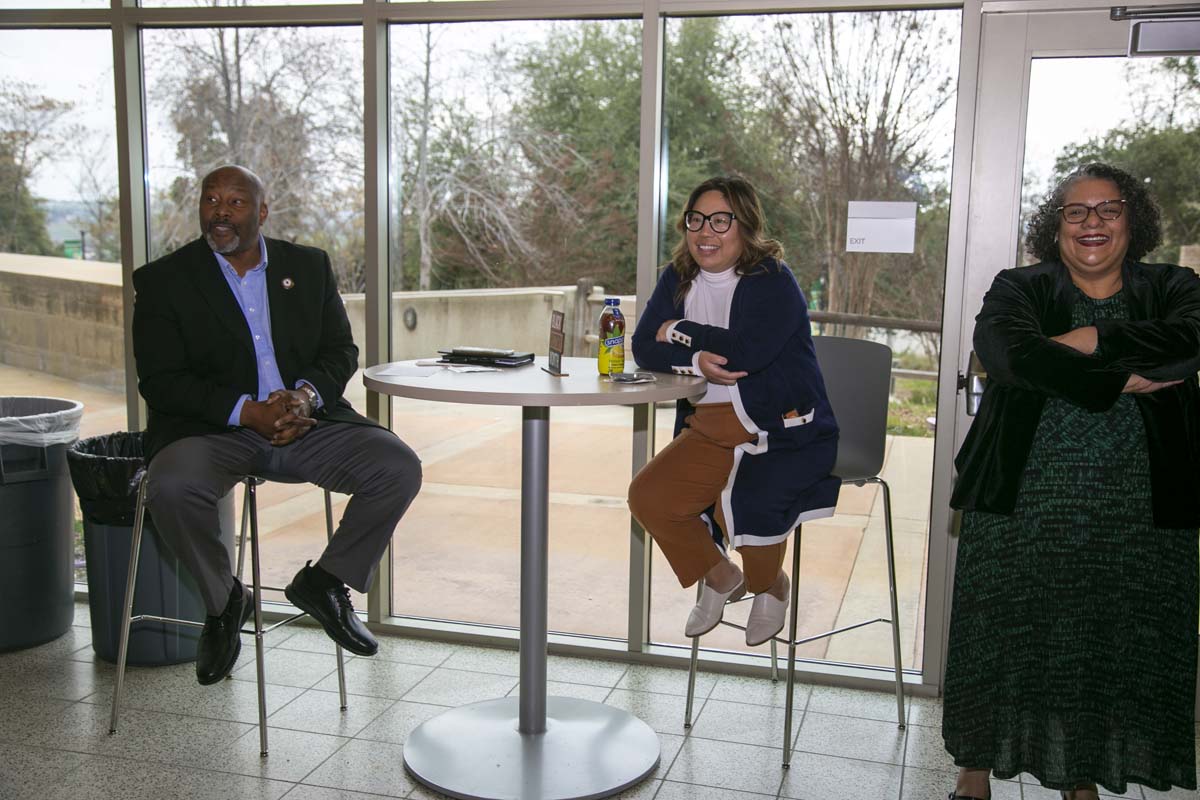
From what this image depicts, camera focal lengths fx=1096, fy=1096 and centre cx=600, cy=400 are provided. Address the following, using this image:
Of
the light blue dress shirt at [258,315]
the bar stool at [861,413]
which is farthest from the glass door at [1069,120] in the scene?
the light blue dress shirt at [258,315]

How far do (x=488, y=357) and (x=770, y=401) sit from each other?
0.77m

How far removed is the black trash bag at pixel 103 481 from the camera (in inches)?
132

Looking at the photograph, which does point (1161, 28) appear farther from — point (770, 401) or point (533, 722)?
point (533, 722)

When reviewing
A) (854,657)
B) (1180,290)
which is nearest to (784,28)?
(1180,290)

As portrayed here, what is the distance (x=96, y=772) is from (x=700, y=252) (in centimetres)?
207

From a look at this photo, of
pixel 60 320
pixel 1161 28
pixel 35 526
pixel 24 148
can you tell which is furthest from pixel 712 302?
pixel 24 148

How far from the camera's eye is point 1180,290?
2412 mm

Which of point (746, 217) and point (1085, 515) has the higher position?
point (746, 217)

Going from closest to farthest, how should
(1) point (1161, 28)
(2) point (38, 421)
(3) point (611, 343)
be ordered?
(3) point (611, 343) < (1) point (1161, 28) < (2) point (38, 421)

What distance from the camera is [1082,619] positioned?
2439 mm

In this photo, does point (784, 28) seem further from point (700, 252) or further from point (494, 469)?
point (494, 469)

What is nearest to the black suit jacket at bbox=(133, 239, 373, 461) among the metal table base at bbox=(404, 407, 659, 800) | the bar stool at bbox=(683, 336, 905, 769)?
the metal table base at bbox=(404, 407, 659, 800)

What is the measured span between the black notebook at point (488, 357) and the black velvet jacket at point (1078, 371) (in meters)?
1.17

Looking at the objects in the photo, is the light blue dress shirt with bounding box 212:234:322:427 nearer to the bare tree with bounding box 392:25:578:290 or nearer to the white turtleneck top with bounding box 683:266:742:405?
the bare tree with bounding box 392:25:578:290
